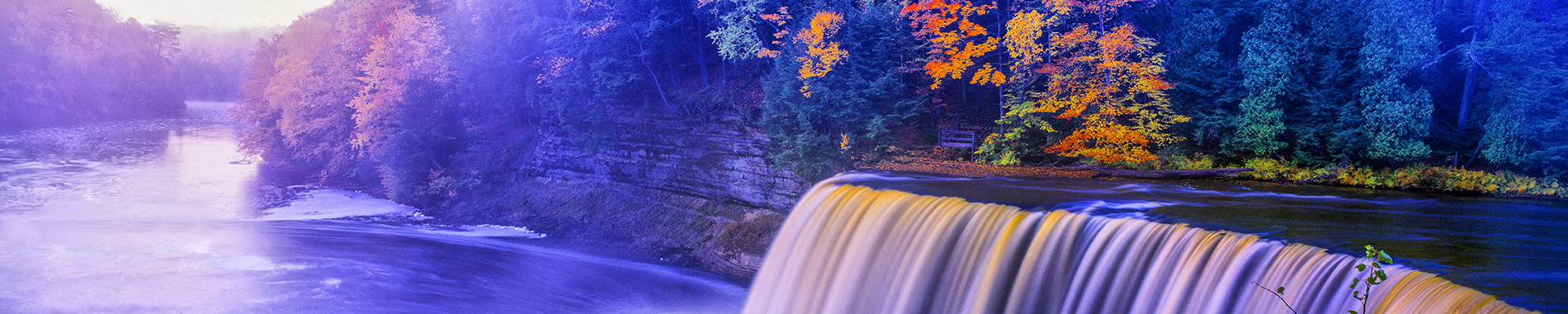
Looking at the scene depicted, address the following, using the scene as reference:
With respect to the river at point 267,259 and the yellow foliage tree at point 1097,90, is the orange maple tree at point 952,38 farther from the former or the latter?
the river at point 267,259

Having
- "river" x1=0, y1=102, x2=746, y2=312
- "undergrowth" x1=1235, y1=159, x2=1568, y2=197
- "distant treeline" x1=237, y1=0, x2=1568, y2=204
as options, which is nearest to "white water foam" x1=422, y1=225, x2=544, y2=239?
"river" x1=0, y1=102, x2=746, y2=312

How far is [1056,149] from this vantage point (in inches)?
695

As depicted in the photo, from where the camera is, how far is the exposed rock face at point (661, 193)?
67.3 feet

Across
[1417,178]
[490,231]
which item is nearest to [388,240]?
[490,231]

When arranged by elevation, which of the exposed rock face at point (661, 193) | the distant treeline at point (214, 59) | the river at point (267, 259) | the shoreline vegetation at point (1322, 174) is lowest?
the river at point (267, 259)

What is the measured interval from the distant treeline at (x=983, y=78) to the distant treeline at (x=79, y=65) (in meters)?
20.4

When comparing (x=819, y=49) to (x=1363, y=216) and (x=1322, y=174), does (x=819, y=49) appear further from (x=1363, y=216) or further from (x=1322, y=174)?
(x=1363, y=216)

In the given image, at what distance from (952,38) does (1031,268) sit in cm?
1140

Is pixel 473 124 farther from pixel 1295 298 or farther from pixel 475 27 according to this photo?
pixel 1295 298

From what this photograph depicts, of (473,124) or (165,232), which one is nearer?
(165,232)

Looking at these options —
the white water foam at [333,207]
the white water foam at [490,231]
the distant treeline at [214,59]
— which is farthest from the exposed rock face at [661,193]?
the distant treeline at [214,59]

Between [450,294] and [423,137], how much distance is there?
11.2 meters

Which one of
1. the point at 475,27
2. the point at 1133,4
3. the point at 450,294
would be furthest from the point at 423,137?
the point at 1133,4

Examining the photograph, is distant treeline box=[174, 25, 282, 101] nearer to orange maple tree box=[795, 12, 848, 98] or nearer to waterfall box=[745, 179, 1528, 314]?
orange maple tree box=[795, 12, 848, 98]
